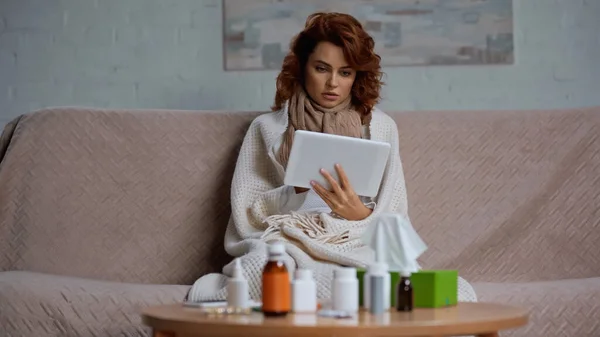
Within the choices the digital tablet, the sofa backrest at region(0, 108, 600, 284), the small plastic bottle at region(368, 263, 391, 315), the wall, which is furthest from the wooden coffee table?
the wall

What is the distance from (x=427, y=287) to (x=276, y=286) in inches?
11.3

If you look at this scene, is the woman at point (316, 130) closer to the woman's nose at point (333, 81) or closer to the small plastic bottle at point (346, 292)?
the woman's nose at point (333, 81)

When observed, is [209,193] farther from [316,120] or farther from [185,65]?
[185,65]

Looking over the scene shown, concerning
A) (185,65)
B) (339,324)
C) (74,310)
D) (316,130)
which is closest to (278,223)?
(316,130)

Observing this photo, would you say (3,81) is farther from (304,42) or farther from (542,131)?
(542,131)

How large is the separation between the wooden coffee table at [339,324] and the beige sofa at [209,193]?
2.95 ft

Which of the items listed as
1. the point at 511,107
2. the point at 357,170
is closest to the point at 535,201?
the point at 357,170

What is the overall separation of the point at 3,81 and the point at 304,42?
1412 mm

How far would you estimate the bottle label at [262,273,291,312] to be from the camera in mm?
1394

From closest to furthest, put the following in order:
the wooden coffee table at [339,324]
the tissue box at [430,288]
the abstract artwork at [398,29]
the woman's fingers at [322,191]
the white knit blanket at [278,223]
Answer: the wooden coffee table at [339,324], the tissue box at [430,288], the white knit blanket at [278,223], the woman's fingers at [322,191], the abstract artwork at [398,29]

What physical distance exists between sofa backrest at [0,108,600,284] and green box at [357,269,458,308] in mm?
879

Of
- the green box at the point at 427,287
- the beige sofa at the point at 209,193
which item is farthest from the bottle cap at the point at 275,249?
the beige sofa at the point at 209,193

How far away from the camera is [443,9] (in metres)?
3.26

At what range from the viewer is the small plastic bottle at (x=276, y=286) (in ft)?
4.58
